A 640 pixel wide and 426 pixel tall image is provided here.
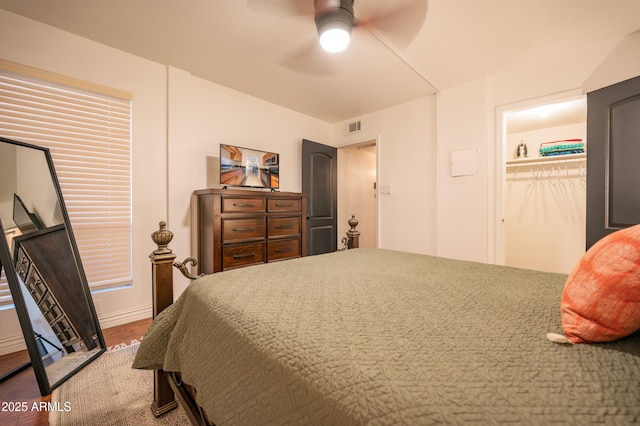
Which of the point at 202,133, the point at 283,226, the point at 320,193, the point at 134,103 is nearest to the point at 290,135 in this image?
the point at 320,193

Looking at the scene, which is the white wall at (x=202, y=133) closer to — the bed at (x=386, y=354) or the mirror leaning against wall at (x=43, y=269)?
the mirror leaning against wall at (x=43, y=269)

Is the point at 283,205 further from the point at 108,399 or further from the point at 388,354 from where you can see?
the point at 388,354

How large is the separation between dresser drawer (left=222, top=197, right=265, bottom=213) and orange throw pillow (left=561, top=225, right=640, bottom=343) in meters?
2.48

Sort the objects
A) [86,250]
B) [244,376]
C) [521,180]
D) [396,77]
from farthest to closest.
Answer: [521,180], [396,77], [86,250], [244,376]

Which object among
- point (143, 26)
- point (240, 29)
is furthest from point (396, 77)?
point (143, 26)

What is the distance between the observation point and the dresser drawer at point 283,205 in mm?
2932

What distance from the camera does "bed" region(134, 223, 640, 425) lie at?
425mm

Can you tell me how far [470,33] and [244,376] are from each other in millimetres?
2851

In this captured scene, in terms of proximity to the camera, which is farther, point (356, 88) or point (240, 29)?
point (356, 88)

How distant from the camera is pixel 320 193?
412 cm

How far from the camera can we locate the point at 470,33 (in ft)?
7.22

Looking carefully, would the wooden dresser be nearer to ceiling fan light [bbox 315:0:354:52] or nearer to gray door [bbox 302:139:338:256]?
gray door [bbox 302:139:338:256]

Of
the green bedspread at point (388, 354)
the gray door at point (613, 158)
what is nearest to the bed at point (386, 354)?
the green bedspread at point (388, 354)

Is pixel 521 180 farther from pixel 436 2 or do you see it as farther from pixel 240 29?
pixel 240 29
